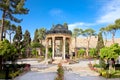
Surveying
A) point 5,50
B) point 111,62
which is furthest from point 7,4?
point 111,62

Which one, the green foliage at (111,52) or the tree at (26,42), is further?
the tree at (26,42)

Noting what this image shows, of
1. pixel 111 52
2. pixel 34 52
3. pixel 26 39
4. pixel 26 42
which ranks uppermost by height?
pixel 26 39

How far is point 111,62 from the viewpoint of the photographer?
23.6m

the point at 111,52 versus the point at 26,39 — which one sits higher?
the point at 26,39

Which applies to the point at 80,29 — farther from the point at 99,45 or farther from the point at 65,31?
the point at 65,31

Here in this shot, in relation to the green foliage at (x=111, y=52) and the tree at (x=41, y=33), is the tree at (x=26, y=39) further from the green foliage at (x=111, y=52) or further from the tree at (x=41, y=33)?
the green foliage at (x=111, y=52)

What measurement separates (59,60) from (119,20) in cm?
1892

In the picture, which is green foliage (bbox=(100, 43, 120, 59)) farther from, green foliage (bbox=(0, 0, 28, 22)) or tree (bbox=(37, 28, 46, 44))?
tree (bbox=(37, 28, 46, 44))

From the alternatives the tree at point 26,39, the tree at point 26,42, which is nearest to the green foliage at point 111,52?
the tree at point 26,42

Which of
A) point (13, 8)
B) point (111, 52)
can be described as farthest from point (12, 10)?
point (111, 52)

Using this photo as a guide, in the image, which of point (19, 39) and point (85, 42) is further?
point (85, 42)

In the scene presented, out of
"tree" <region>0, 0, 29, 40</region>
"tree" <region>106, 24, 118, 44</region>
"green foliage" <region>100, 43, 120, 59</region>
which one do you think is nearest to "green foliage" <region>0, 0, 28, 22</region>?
"tree" <region>0, 0, 29, 40</region>

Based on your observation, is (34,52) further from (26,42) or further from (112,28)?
(112,28)

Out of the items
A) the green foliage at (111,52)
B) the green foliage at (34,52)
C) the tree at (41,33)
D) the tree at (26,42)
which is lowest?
the green foliage at (111,52)
